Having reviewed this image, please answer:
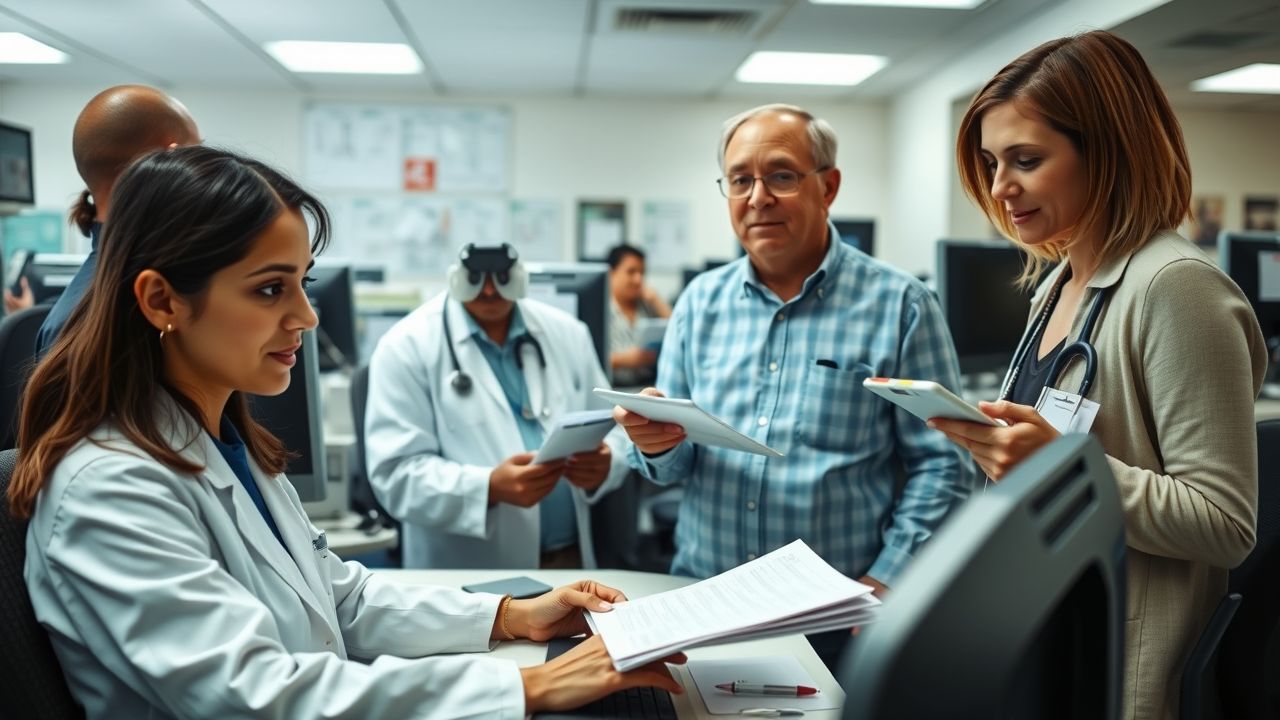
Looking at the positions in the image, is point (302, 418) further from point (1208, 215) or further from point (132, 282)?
point (1208, 215)

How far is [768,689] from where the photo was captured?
110 cm

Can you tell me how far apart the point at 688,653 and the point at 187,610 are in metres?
0.62

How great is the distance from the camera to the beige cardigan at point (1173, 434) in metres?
1.03

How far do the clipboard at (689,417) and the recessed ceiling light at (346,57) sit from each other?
15.2 ft

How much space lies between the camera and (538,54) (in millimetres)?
5797

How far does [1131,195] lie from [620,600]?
2.72 feet

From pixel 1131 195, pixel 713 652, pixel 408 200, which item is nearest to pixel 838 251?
pixel 1131 195

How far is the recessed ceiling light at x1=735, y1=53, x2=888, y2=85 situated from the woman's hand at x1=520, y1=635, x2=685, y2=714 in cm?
525

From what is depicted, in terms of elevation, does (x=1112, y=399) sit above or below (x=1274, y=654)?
above

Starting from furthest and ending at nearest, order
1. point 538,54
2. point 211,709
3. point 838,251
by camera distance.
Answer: point 538,54
point 838,251
point 211,709

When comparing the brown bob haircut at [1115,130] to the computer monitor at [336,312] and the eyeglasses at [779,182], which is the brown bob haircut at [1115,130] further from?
the computer monitor at [336,312]

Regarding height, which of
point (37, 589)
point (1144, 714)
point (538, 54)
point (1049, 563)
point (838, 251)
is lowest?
point (1144, 714)

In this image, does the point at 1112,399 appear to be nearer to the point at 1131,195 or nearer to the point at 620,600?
the point at 1131,195

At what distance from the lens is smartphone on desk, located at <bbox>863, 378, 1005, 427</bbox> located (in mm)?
1048
